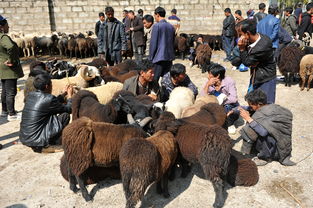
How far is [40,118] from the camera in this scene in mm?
4500

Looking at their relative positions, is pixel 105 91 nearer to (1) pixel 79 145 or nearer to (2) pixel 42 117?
(2) pixel 42 117

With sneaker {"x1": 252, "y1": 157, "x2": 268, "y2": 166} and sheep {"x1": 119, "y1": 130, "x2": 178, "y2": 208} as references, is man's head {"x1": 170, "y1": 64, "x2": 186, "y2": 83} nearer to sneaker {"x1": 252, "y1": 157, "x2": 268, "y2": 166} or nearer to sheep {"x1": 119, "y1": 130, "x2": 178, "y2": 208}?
sneaker {"x1": 252, "y1": 157, "x2": 268, "y2": 166}

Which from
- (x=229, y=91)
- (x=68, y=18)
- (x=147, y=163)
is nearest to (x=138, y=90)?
(x=229, y=91)

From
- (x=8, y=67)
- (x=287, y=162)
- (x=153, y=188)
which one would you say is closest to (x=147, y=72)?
(x=153, y=188)

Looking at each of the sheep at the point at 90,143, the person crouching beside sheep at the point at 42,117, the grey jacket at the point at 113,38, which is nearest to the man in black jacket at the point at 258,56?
the sheep at the point at 90,143

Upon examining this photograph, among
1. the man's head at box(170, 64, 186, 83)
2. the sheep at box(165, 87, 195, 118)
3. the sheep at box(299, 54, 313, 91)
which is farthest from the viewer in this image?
the sheep at box(299, 54, 313, 91)

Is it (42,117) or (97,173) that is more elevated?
(42,117)

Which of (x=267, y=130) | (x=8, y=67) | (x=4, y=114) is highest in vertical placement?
(x=8, y=67)

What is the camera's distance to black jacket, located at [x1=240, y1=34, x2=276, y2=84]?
13.5 ft

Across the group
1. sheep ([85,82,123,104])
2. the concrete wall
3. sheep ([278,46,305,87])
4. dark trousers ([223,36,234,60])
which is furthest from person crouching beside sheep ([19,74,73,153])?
the concrete wall

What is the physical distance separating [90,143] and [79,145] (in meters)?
0.12

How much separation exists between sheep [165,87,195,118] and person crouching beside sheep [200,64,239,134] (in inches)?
18.7

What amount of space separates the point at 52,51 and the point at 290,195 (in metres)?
13.7

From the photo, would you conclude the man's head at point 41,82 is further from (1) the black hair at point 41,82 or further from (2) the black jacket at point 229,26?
(2) the black jacket at point 229,26
